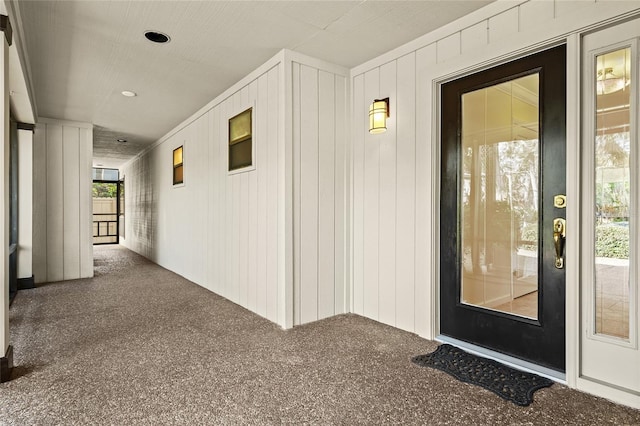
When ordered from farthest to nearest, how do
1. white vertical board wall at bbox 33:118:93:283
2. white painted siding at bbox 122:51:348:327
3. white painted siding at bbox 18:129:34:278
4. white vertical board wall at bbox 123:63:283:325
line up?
white vertical board wall at bbox 33:118:93:283 < white painted siding at bbox 18:129:34:278 < white vertical board wall at bbox 123:63:283:325 < white painted siding at bbox 122:51:348:327

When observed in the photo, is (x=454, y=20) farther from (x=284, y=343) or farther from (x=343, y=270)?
(x=284, y=343)

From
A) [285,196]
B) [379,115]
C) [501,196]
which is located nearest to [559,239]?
[501,196]

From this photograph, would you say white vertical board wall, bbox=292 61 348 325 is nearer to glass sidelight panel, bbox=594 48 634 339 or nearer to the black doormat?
the black doormat

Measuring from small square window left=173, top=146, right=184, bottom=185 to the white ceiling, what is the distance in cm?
152

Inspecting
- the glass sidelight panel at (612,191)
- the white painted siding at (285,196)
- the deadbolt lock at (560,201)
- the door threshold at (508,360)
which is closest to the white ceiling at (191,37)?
the white painted siding at (285,196)

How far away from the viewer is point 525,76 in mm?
2410

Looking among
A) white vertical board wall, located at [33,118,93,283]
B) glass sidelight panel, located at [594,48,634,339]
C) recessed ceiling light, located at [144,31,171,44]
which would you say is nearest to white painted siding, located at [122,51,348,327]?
recessed ceiling light, located at [144,31,171,44]

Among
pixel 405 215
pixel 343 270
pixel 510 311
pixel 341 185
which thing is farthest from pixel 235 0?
pixel 510 311

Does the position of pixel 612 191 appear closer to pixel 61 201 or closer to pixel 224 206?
pixel 224 206

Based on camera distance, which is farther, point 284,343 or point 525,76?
point 284,343

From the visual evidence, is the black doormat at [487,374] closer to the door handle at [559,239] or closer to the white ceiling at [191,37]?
the door handle at [559,239]

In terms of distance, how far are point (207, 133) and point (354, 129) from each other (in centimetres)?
229

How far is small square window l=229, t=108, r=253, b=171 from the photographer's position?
153 inches

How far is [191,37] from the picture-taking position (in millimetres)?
2977
